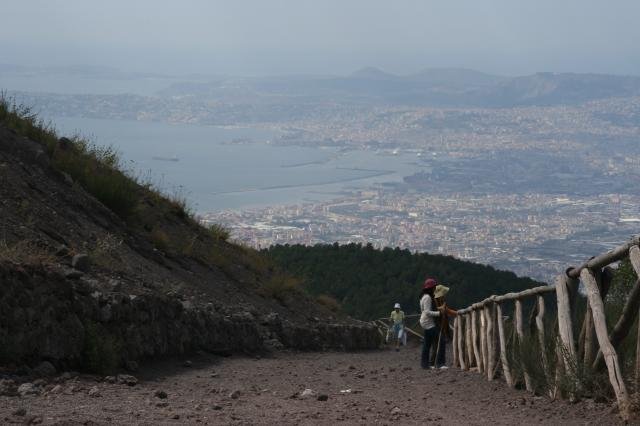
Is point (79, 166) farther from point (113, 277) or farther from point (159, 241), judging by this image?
point (113, 277)

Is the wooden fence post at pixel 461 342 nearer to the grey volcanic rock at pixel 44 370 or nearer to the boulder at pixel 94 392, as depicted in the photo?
the grey volcanic rock at pixel 44 370

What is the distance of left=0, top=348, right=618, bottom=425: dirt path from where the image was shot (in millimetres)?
7523

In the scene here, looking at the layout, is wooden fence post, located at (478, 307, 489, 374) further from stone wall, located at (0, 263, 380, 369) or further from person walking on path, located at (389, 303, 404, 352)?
person walking on path, located at (389, 303, 404, 352)

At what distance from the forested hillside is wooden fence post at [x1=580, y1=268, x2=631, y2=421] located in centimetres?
2888

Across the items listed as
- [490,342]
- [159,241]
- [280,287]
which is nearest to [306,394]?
[490,342]

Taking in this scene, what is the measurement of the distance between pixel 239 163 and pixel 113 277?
12864cm

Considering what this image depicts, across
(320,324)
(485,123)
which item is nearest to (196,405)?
(320,324)

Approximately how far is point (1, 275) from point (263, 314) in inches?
365

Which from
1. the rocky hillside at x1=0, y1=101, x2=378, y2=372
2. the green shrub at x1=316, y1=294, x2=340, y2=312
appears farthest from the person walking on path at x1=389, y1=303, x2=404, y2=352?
the rocky hillside at x1=0, y1=101, x2=378, y2=372

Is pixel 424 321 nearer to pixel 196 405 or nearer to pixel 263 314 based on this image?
pixel 263 314

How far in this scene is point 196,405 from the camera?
323 inches

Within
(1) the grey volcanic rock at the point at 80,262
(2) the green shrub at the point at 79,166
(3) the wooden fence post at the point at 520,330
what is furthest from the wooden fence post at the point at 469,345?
(2) the green shrub at the point at 79,166

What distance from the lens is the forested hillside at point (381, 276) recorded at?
40.2m

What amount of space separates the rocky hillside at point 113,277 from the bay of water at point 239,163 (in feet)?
228
